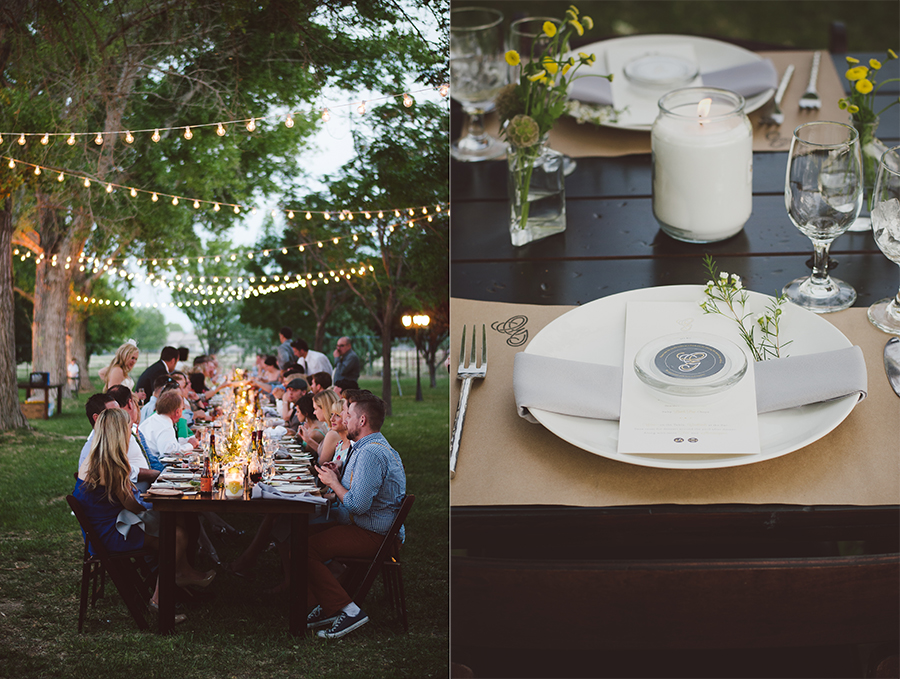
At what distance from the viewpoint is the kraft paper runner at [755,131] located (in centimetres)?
182

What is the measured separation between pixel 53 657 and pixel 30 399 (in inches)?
28.7

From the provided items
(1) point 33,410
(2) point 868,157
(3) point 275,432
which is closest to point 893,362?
(2) point 868,157

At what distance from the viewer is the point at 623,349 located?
3.95ft

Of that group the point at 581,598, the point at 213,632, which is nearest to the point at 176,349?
the point at 213,632

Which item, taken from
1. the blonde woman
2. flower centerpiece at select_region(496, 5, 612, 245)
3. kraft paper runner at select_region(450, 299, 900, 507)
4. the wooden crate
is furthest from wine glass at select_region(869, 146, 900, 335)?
the wooden crate

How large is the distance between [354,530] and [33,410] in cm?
105

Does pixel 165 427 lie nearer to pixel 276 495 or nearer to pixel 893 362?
pixel 276 495

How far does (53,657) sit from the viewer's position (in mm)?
1900

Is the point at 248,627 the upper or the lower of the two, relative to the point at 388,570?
lower

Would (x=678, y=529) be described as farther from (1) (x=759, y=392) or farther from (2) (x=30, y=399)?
(2) (x=30, y=399)

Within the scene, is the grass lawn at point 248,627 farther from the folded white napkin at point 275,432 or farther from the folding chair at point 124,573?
the folded white napkin at point 275,432

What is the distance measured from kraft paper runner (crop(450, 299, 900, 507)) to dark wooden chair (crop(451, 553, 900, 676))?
3.6 inches

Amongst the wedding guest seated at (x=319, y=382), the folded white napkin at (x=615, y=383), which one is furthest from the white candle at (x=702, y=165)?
the wedding guest seated at (x=319, y=382)

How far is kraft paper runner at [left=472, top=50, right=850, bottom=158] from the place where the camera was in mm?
1818
